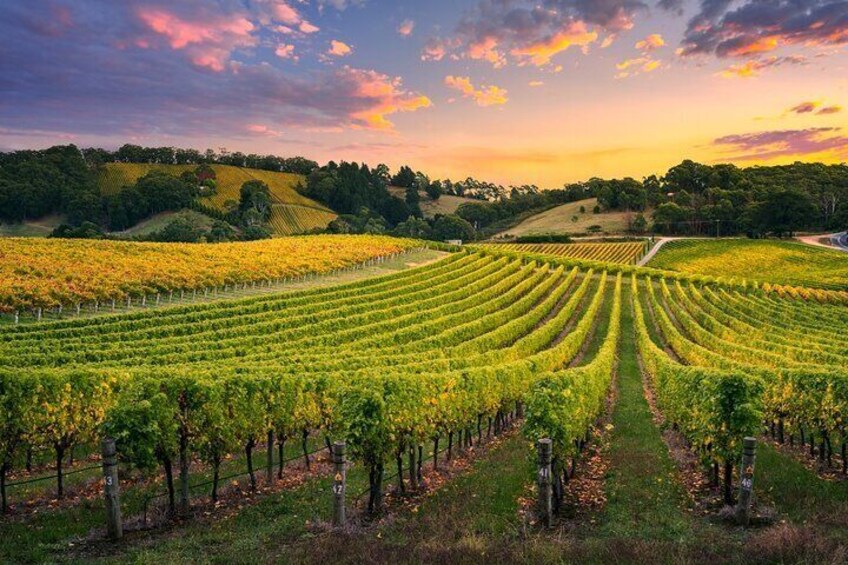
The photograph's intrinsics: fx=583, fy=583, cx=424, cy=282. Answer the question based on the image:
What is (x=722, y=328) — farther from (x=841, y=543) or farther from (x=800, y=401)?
(x=841, y=543)

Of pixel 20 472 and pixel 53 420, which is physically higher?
pixel 53 420

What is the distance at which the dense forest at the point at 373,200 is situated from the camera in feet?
414

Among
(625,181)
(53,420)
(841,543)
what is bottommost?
(53,420)

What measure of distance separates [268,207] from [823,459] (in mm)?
A: 155741

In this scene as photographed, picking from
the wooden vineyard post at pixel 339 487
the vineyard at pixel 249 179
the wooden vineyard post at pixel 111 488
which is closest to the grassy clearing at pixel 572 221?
the vineyard at pixel 249 179

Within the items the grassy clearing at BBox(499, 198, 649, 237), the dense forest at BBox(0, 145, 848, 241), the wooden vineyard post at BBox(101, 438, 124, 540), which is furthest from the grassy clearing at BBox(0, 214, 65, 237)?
the wooden vineyard post at BBox(101, 438, 124, 540)

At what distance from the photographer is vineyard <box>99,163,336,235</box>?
527 ft

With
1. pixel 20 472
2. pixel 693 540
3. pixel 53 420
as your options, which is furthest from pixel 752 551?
pixel 20 472

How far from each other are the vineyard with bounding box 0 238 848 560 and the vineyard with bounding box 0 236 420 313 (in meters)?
5.65

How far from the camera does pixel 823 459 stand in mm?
18938

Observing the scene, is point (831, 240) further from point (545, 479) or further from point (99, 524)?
point (99, 524)

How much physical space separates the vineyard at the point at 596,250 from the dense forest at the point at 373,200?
2352cm

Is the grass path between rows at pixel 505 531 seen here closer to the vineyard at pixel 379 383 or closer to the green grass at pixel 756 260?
the vineyard at pixel 379 383

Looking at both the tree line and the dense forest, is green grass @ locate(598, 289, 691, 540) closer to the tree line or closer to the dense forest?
the dense forest
